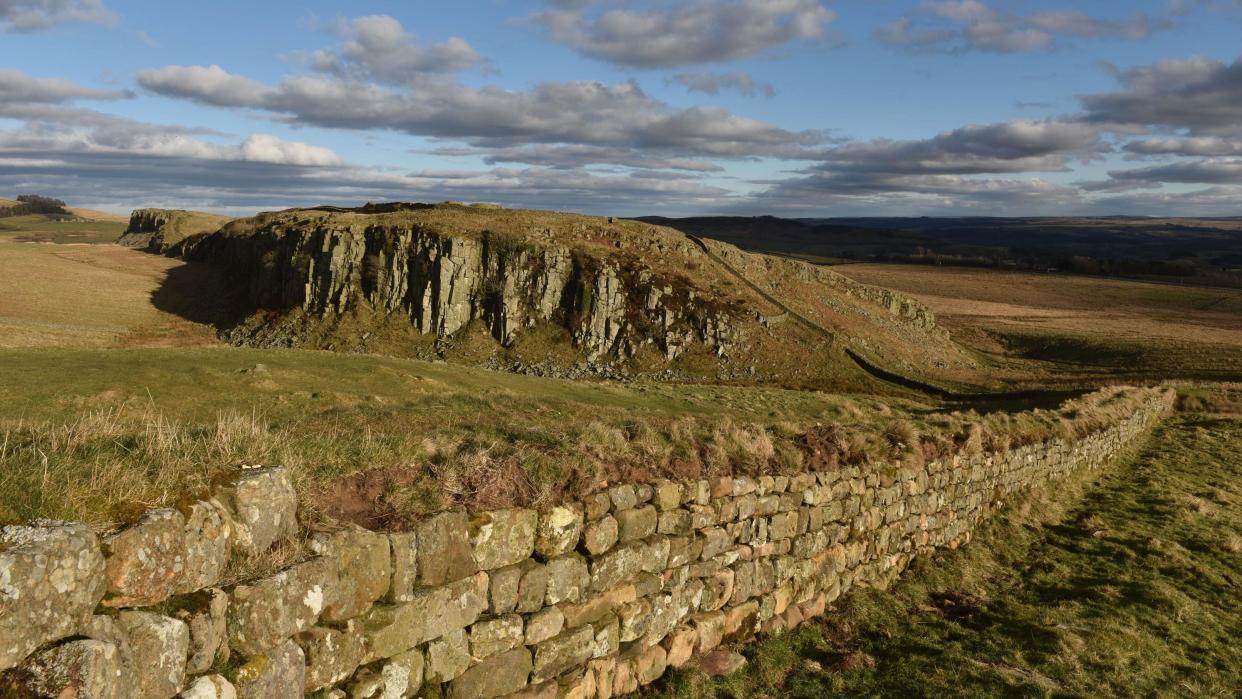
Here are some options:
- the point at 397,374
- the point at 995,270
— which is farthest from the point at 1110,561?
the point at 995,270

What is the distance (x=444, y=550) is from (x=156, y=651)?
2.54 m

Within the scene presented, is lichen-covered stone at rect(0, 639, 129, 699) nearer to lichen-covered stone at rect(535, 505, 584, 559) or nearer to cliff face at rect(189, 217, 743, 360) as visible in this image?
lichen-covered stone at rect(535, 505, 584, 559)

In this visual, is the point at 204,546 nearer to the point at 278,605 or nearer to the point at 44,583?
the point at 278,605

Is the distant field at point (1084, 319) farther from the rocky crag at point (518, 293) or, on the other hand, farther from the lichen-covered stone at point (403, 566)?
the lichen-covered stone at point (403, 566)

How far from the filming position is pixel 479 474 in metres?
7.93

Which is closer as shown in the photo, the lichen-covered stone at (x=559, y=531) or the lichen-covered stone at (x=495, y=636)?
the lichen-covered stone at (x=495, y=636)

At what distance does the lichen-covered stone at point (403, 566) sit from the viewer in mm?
6555

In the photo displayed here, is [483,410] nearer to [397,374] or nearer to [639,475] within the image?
[397,374]

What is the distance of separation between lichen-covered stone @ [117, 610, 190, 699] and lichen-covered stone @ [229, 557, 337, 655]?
0.44m

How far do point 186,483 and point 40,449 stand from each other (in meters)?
1.99

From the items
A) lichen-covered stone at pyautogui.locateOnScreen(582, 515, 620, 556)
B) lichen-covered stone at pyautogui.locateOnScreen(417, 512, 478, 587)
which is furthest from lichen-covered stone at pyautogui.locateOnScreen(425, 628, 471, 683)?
lichen-covered stone at pyautogui.locateOnScreen(582, 515, 620, 556)

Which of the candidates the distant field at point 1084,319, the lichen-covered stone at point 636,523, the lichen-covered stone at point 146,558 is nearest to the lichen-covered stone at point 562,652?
the lichen-covered stone at point 636,523

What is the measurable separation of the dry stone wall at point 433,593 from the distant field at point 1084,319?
234 ft

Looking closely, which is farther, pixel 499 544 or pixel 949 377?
pixel 949 377
